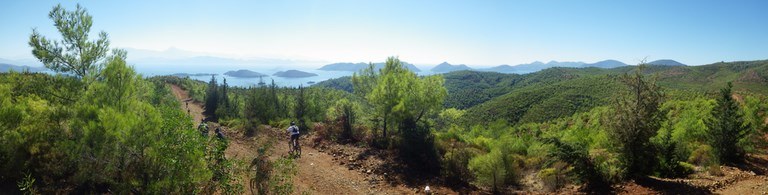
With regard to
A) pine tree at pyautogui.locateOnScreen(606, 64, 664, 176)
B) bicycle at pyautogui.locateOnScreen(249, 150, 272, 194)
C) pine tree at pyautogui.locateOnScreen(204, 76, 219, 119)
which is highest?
pine tree at pyautogui.locateOnScreen(606, 64, 664, 176)

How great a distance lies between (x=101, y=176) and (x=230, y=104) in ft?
107

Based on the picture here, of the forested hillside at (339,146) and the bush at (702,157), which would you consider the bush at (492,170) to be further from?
the bush at (702,157)

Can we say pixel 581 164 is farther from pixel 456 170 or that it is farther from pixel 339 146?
pixel 339 146

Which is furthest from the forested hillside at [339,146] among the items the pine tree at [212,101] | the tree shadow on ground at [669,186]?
the pine tree at [212,101]

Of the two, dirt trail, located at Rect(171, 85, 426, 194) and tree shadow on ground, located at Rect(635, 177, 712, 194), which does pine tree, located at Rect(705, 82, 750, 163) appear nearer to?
tree shadow on ground, located at Rect(635, 177, 712, 194)

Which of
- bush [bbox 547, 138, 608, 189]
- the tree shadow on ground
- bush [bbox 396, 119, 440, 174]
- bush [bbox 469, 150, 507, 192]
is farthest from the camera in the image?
bush [bbox 396, 119, 440, 174]

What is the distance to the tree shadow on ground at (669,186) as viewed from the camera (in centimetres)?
1023

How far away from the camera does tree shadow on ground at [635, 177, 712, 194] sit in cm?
1023

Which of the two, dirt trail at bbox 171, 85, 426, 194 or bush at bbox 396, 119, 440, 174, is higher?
bush at bbox 396, 119, 440, 174

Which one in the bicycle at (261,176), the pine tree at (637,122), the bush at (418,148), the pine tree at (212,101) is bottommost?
the pine tree at (212,101)

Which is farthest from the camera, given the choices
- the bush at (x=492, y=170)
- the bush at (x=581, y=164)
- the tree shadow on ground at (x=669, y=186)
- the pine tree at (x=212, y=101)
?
the pine tree at (x=212, y=101)

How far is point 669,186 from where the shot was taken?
10.6m

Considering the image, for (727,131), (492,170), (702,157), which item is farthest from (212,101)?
(727,131)

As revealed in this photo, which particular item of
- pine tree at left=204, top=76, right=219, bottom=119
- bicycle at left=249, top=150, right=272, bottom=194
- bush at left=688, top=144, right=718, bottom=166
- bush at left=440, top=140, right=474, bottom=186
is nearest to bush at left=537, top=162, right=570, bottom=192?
bush at left=440, top=140, right=474, bottom=186
